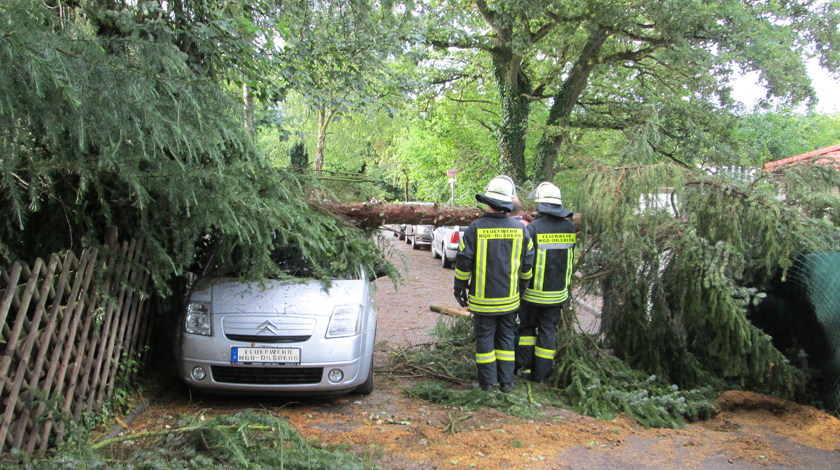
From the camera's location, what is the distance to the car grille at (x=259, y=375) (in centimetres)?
459

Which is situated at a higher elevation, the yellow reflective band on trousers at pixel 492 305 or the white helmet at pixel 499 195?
the white helmet at pixel 499 195

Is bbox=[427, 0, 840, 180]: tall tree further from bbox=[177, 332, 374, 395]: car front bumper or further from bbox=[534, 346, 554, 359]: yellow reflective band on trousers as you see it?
bbox=[177, 332, 374, 395]: car front bumper

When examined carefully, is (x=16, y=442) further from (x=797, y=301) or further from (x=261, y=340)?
(x=797, y=301)

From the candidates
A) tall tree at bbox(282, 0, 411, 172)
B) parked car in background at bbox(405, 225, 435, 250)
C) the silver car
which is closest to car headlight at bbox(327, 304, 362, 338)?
the silver car

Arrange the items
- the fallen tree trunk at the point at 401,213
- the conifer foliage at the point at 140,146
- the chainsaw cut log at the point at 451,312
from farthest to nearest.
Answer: the chainsaw cut log at the point at 451,312 < the fallen tree trunk at the point at 401,213 < the conifer foliage at the point at 140,146

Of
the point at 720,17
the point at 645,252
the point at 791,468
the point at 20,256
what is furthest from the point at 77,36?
the point at 720,17

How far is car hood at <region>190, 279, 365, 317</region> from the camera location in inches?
187

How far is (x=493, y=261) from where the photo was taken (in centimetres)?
514

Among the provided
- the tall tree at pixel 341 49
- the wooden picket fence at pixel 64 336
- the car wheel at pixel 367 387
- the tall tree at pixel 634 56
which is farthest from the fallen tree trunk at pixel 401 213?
the tall tree at pixel 634 56

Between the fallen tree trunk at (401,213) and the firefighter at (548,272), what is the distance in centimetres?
81

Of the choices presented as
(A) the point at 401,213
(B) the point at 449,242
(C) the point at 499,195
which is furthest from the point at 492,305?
(B) the point at 449,242

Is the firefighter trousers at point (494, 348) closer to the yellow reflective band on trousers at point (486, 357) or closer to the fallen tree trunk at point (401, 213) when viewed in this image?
the yellow reflective band on trousers at point (486, 357)

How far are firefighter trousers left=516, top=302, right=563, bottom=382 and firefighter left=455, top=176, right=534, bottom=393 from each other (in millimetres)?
365

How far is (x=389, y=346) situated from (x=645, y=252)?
325 cm
